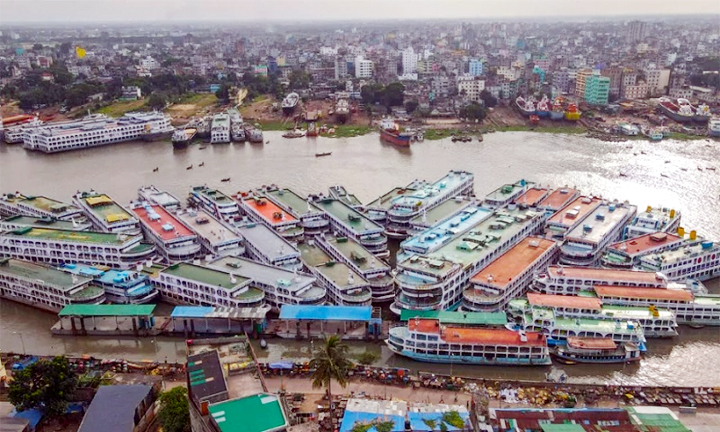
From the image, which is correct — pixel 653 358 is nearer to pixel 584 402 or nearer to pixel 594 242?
pixel 584 402

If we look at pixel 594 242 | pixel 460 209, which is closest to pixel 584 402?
pixel 594 242

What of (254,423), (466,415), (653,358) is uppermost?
(254,423)

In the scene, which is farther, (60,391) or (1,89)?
(1,89)

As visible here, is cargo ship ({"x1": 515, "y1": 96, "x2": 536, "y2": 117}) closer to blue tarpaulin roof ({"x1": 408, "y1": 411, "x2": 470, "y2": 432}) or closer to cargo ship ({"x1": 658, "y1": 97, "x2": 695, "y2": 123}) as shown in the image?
cargo ship ({"x1": 658, "y1": 97, "x2": 695, "y2": 123})

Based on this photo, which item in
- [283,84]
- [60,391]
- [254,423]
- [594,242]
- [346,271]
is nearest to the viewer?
[254,423]

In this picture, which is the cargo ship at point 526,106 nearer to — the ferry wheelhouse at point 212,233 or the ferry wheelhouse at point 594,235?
the ferry wheelhouse at point 594,235

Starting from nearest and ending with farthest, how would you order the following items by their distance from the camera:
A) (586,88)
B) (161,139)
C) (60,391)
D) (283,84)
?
(60,391) → (161,139) → (586,88) → (283,84)

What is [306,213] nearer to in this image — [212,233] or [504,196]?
[212,233]
